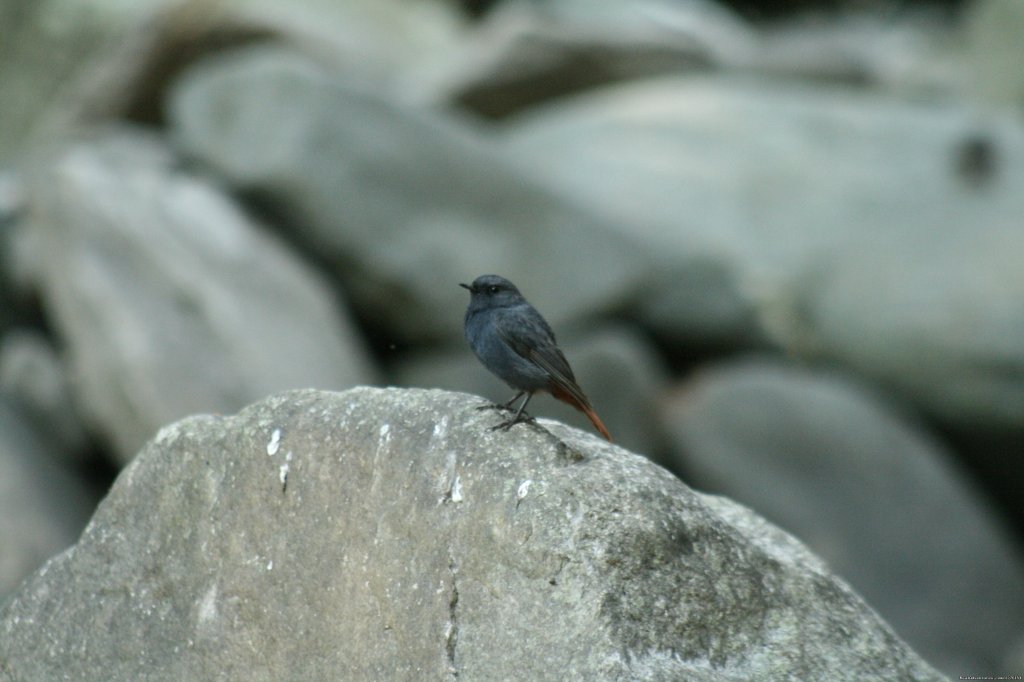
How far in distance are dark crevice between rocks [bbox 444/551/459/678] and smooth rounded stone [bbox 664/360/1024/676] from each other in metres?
6.16

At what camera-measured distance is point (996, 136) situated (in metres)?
12.2

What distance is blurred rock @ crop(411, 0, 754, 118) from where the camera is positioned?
13125 mm

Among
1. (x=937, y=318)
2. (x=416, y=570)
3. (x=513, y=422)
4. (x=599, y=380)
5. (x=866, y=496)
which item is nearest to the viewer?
(x=416, y=570)

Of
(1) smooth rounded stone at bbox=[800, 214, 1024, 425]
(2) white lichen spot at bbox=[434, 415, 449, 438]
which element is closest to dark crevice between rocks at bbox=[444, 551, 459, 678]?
(2) white lichen spot at bbox=[434, 415, 449, 438]

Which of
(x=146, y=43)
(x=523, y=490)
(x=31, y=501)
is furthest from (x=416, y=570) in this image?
(x=146, y=43)

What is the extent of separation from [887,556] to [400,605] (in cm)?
675

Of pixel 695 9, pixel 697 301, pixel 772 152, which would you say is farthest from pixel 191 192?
pixel 695 9

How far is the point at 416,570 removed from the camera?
3.76m

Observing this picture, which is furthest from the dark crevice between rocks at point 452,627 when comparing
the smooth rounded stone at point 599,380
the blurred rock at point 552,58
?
the blurred rock at point 552,58

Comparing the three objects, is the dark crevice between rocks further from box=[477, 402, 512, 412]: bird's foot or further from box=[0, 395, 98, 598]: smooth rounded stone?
box=[0, 395, 98, 598]: smooth rounded stone

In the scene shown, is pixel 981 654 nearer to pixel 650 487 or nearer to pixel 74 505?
pixel 74 505

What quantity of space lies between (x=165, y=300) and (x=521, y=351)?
4.72 metres

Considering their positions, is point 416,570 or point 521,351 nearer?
point 416,570

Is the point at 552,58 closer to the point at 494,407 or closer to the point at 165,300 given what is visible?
the point at 165,300
